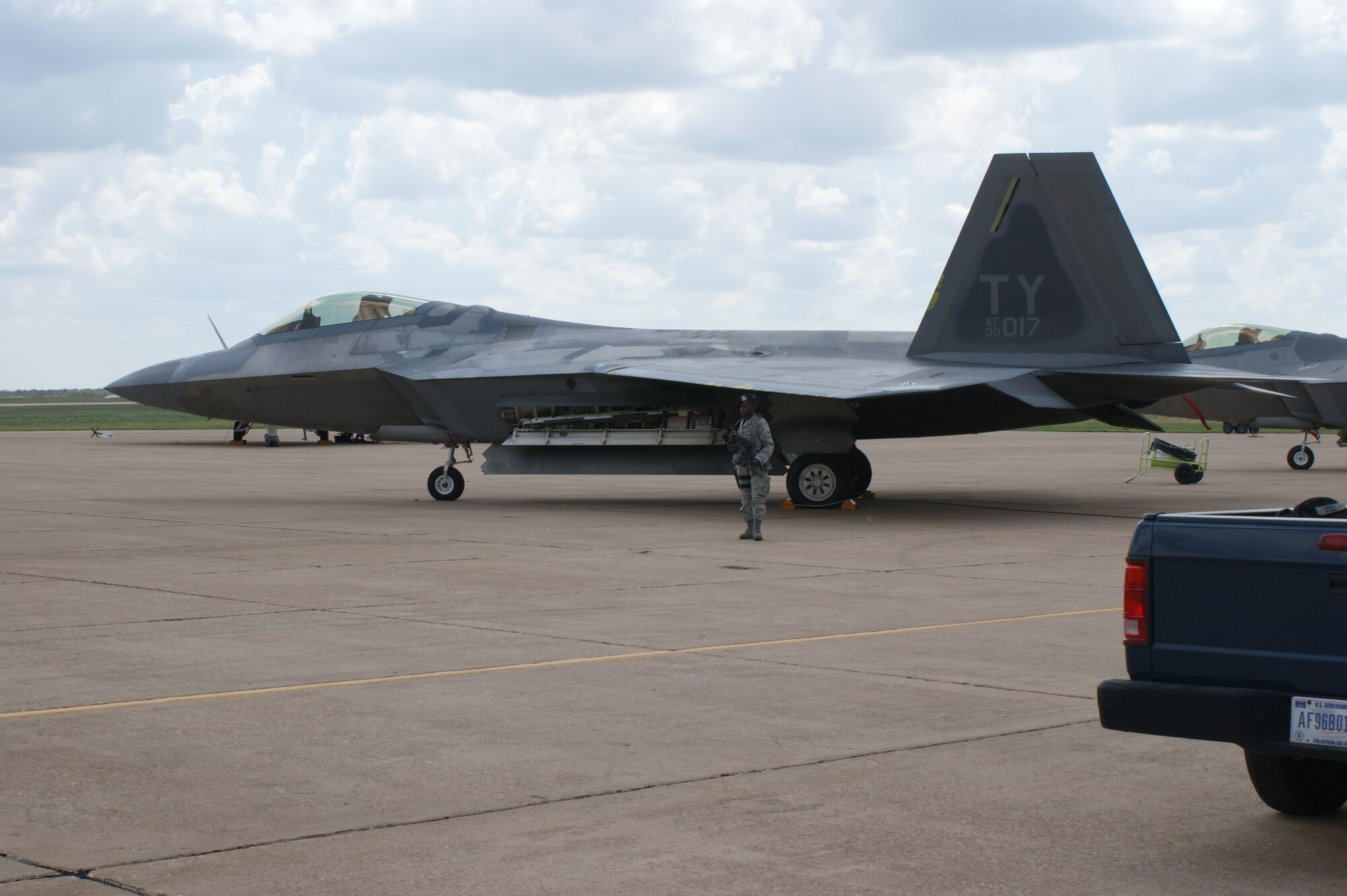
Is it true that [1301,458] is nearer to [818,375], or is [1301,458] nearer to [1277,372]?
[1277,372]

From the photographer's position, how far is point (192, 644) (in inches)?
375

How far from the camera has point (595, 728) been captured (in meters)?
7.10

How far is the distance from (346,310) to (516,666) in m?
15.2

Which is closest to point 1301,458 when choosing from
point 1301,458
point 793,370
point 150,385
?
point 1301,458

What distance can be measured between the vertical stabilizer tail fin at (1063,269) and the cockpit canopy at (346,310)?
357 inches

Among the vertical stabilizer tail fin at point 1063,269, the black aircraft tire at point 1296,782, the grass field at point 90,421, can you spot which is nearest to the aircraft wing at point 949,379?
the vertical stabilizer tail fin at point 1063,269

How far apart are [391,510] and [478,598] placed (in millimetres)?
9437

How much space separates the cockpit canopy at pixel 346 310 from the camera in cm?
2284

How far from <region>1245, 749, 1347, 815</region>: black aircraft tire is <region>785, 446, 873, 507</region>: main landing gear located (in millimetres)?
14795

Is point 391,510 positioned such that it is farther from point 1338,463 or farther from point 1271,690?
point 1338,463

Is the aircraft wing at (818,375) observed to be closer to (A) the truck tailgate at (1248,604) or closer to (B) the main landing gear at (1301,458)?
(A) the truck tailgate at (1248,604)

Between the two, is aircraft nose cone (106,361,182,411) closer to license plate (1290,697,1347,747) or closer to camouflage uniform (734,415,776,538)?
camouflage uniform (734,415,776,538)

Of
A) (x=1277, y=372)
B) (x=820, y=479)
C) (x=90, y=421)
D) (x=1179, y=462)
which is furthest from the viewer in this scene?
(x=90, y=421)

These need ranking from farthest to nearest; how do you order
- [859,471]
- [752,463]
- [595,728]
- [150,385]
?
1. [150,385]
2. [859,471]
3. [752,463]
4. [595,728]
